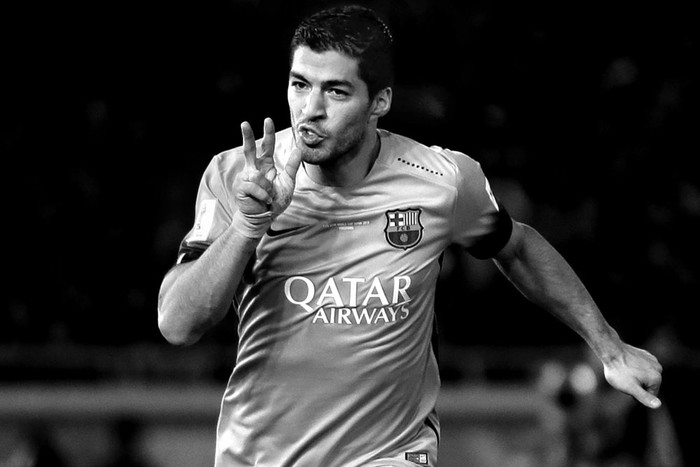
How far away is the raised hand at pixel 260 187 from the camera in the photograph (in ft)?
11.7

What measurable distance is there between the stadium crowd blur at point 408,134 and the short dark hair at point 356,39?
5.90 meters

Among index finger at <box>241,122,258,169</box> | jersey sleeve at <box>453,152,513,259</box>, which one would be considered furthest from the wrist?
jersey sleeve at <box>453,152,513,259</box>

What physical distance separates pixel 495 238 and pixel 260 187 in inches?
44.7

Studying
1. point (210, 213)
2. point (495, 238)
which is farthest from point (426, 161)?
point (210, 213)

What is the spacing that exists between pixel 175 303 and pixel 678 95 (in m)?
9.51

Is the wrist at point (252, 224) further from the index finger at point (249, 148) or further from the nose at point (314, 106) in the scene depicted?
the nose at point (314, 106)

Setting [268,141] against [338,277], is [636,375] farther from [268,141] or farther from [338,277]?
[268,141]

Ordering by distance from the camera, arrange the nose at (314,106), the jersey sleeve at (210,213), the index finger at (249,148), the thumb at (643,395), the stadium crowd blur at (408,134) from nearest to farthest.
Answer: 1. the index finger at (249,148)
2. the nose at (314,106)
3. the jersey sleeve at (210,213)
4. the thumb at (643,395)
5. the stadium crowd blur at (408,134)

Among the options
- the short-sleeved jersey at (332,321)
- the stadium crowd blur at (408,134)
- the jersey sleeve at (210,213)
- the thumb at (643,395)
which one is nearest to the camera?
the jersey sleeve at (210,213)

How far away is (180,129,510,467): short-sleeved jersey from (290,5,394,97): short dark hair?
35cm

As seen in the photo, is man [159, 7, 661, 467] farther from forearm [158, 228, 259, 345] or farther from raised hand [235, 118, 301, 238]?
raised hand [235, 118, 301, 238]

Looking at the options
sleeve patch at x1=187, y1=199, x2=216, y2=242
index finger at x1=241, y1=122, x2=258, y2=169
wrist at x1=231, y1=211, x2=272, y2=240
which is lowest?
sleeve patch at x1=187, y1=199, x2=216, y2=242

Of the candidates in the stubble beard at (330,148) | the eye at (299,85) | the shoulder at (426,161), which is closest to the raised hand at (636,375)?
the shoulder at (426,161)

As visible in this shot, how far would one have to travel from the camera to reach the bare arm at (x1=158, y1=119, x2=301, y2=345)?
3572 millimetres
